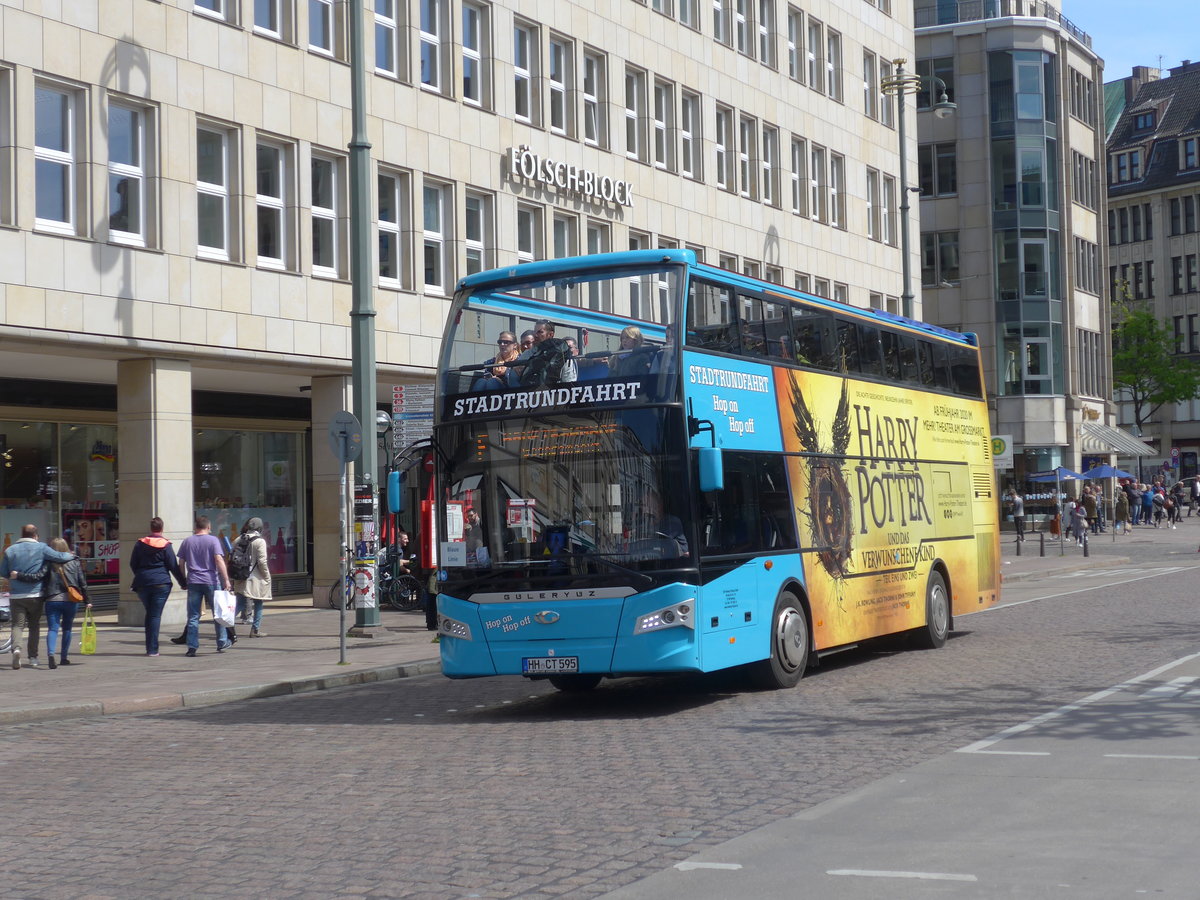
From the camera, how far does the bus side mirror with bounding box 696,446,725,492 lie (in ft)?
42.2

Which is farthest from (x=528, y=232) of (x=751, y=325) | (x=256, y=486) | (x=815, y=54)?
(x=751, y=325)

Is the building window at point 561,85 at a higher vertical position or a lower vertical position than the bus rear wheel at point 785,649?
higher

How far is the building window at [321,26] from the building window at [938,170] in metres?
40.6

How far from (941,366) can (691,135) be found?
19287 millimetres

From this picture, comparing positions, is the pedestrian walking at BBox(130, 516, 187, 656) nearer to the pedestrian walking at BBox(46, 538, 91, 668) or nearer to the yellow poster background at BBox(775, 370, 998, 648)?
the pedestrian walking at BBox(46, 538, 91, 668)

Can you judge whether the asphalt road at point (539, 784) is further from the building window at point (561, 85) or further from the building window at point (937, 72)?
the building window at point (937, 72)

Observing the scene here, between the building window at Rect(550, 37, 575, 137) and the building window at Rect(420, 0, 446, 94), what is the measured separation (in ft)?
11.6

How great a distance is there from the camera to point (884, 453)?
17.4 meters

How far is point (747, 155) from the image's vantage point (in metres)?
40.1

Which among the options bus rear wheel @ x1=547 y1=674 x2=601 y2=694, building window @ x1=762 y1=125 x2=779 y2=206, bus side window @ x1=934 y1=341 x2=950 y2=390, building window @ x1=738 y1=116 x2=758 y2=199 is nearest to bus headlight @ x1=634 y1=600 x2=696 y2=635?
bus rear wheel @ x1=547 y1=674 x2=601 y2=694

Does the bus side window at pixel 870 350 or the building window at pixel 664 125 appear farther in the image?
the building window at pixel 664 125

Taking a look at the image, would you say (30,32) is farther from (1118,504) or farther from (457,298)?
(1118,504)

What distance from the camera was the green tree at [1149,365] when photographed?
3312 inches

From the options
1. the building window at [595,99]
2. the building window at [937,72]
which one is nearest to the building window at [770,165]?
the building window at [595,99]
